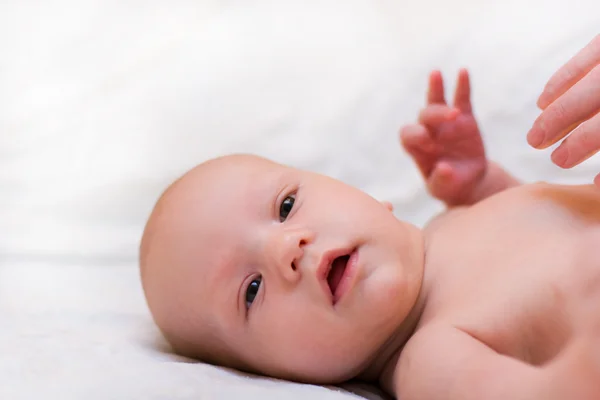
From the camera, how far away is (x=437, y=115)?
4.35 feet

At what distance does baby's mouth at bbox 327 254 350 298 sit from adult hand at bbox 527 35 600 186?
32 cm

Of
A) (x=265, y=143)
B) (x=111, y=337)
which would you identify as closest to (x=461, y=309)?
(x=111, y=337)

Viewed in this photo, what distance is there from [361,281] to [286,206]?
0.63 feet

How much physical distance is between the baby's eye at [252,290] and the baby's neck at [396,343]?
0.69ft

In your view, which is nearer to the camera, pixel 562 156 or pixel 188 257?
pixel 562 156

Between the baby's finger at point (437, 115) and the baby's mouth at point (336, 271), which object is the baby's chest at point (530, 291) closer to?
the baby's mouth at point (336, 271)

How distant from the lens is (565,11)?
159cm

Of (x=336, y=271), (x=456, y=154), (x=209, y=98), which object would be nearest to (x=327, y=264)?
(x=336, y=271)

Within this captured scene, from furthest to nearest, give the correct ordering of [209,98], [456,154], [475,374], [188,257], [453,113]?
1. [209,98]
2. [456,154]
3. [453,113]
4. [188,257]
5. [475,374]

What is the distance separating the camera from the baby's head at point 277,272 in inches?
40.7

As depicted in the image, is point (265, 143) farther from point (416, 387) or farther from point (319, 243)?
point (416, 387)

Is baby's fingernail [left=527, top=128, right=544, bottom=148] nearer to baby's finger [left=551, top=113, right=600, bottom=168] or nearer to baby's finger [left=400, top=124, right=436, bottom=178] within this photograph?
baby's finger [left=551, top=113, right=600, bottom=168]

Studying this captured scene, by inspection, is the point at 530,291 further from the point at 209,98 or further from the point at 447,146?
the point at 209,98

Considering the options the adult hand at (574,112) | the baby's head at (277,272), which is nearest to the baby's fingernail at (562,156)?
the adult hand at (574,112)
